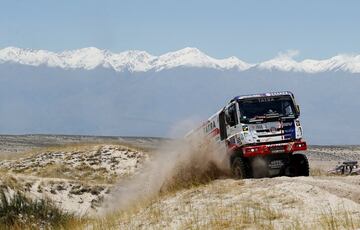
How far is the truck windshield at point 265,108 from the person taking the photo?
829 inches

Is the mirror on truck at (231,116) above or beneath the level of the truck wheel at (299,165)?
above

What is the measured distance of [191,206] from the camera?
52.2 feet

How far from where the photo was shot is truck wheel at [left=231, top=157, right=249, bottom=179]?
2064cm

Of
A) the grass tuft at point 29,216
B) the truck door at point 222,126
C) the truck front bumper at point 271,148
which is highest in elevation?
the truck door at point 222,126

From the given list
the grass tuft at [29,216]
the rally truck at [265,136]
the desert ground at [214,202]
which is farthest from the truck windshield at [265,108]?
the grass tuft at [29,216]

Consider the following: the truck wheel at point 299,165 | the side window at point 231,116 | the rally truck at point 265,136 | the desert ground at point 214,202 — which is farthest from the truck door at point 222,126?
the truck wheel at point 299,165

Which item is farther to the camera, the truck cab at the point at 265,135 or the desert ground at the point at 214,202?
the truck cab at the point at 265,135

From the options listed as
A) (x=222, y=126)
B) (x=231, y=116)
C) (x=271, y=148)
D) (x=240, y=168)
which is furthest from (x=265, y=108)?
(x=240, y=168)

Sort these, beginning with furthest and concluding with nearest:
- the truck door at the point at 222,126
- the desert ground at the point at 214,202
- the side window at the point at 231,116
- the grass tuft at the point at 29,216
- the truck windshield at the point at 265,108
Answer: the truck door at the point at 222,126, the side window at the point at 231,116, the truck windshield at the point at 265,108, the grass tuft at the point at 29,216, the desert ground at the point at 214,202

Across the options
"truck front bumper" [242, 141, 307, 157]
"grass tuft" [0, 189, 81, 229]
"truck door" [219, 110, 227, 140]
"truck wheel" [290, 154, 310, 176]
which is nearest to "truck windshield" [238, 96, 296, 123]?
"truck front bumper" [242, 141, 307, 157]

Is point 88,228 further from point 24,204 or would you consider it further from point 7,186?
point 7,186

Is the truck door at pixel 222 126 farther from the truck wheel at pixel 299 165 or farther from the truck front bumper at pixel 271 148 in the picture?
the truck wheel at pixel 299 165

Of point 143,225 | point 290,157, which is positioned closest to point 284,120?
point 290,157

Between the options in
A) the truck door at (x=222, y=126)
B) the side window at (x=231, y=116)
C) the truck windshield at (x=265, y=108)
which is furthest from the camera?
the truck door at (x=222, y=126)
